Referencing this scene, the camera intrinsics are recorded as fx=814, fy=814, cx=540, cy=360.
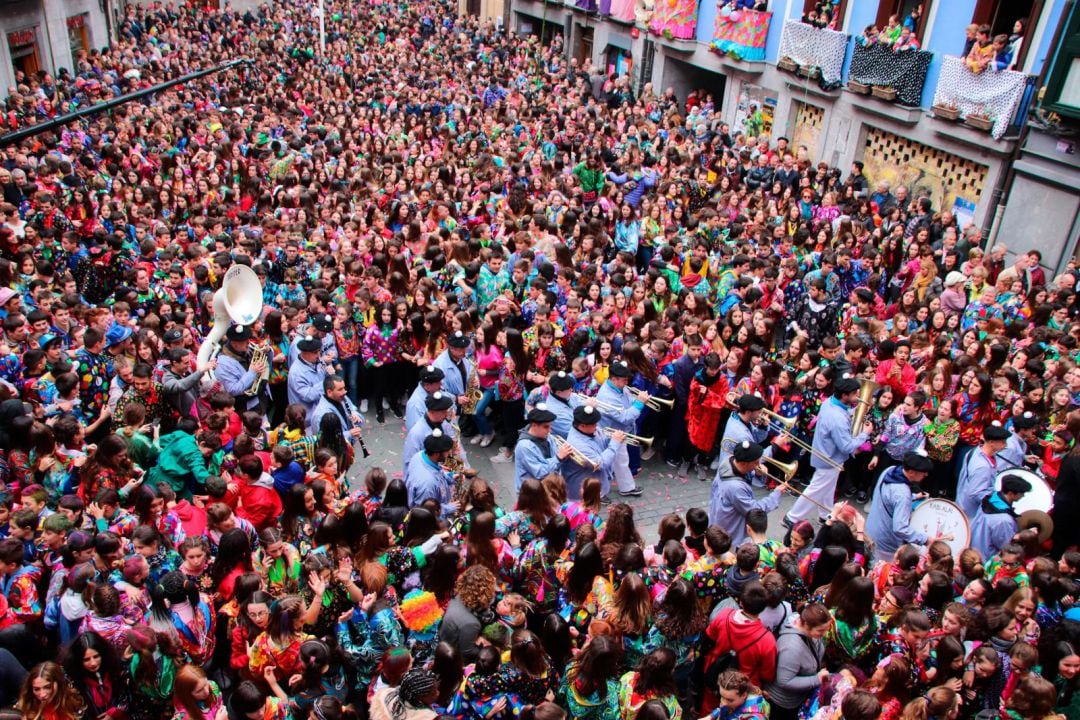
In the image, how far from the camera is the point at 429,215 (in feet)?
40.2

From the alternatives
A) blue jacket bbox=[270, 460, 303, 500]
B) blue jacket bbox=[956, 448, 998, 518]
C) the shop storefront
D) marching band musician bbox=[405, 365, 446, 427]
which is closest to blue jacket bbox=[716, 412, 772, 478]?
blue jacket bbox=[956, 448, 998, 518]

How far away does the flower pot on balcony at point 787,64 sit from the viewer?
61.0 ft

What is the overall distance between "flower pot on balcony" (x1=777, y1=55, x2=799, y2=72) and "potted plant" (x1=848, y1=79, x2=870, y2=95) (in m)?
2.23

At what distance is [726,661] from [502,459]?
439 centimetres

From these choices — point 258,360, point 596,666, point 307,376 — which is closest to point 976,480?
point 596,666

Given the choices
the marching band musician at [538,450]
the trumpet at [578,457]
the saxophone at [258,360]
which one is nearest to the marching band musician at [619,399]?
the trumpet at [578,457]

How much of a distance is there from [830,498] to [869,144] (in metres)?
11.4

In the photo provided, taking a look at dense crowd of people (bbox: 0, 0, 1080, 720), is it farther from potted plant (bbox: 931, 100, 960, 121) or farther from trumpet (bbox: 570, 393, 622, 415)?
potted plant (bbox: 931, 100, 960, 121)

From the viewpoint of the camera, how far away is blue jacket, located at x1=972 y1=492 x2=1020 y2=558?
6.13 m

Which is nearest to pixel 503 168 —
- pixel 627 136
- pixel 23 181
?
pixel 627 136

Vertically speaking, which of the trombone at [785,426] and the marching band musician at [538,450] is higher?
the marching band musician at [538,450]

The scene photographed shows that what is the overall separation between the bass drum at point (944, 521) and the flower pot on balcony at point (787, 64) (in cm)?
1494

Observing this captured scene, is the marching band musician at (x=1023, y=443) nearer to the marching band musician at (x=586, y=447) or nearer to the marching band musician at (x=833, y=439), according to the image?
the marching band musician at (x=833, y=439)

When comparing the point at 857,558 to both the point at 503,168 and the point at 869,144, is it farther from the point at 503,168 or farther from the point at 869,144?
the point at 869,144
